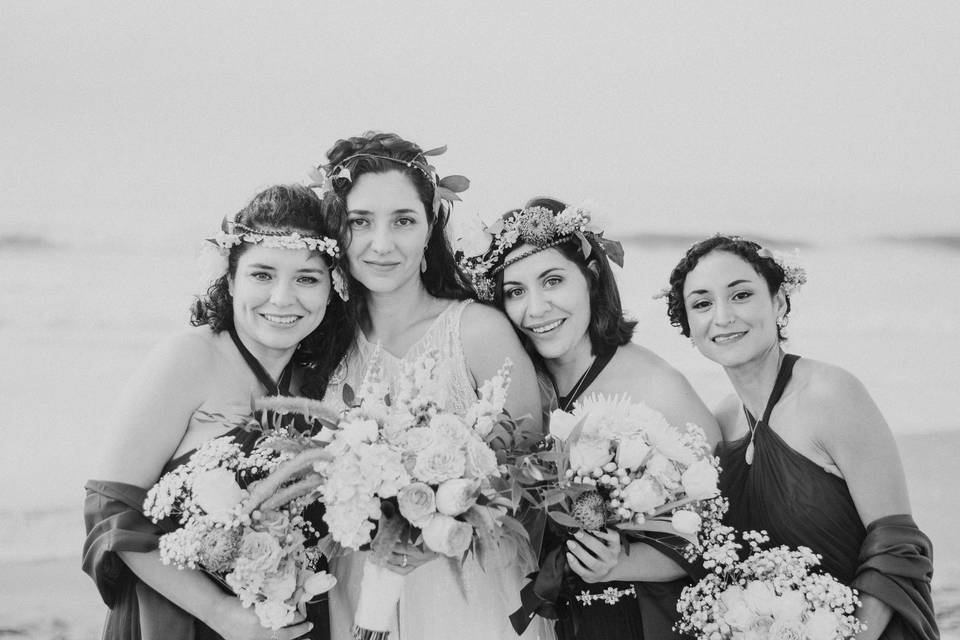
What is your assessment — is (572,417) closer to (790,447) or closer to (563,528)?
(563,528)

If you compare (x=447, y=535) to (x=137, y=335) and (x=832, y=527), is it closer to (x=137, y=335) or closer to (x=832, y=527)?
(x=832, y=527)

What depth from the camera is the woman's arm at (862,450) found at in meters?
2.86

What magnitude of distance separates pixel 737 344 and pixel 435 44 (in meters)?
3.58

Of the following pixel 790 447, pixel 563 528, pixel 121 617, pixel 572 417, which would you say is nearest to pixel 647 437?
pixel 572 417

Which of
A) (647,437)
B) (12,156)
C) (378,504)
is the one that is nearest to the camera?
(378,504)

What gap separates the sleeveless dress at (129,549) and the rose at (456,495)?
66 centimetres

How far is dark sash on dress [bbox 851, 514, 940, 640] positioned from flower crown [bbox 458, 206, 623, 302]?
127cm

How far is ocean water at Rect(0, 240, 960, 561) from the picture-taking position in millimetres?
5871

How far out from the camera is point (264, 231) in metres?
2.92

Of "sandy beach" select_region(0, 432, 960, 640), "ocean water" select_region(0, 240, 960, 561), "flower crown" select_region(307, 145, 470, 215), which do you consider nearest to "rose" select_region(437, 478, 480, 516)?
"flower crown" select_region(307, 145, 470, 215)

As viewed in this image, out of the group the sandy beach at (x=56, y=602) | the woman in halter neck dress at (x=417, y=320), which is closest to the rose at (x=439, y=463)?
the woman in halter neck dress at (x=417, y=320)

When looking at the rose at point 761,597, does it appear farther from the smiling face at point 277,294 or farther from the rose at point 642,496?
the smiling face at point 277,294

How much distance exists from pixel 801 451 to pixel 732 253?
728 mm

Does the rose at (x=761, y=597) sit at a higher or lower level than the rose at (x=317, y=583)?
lower
